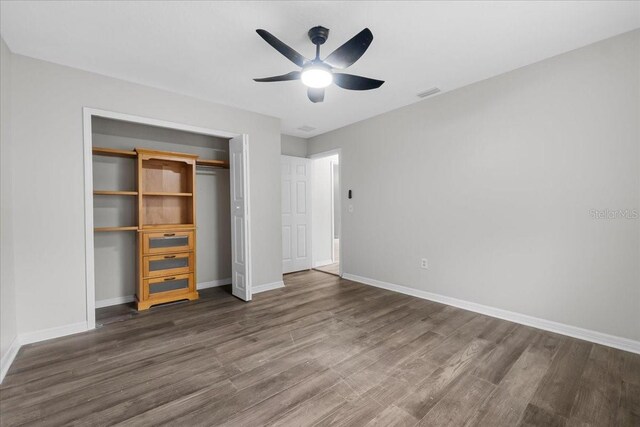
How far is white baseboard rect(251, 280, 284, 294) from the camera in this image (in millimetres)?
4047

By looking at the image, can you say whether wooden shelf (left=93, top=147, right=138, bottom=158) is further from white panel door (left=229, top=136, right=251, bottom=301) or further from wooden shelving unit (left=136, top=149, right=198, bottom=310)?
white panel door (left=229, top=136, right=251, bottom=301)

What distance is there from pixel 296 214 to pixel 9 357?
3.89m

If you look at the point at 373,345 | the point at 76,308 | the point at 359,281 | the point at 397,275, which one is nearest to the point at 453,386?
the point at 373,345

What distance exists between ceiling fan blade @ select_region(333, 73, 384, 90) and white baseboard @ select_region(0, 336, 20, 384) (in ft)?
11.1

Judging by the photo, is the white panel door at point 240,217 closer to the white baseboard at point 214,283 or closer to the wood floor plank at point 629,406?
the white baseboard at point 214,283

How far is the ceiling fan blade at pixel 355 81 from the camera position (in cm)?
238

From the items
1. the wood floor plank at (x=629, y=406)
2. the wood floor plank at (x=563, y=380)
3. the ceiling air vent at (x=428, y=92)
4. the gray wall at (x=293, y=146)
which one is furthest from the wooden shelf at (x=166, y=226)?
the wood floor plank at (x=629, y=406)

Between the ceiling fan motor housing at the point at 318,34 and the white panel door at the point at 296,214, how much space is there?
9.88 ft

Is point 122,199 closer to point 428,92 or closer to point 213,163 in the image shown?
point 213,163

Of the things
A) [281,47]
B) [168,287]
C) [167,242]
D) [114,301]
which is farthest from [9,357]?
[281,47]

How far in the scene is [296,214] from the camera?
536cm

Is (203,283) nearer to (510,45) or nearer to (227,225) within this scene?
(227,225)

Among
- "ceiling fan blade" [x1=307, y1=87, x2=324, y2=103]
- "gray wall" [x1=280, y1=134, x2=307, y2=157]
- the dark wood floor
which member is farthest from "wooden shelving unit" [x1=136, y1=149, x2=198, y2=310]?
"ceiling fan blade" [x1=307, y1=87, x2=324, y2=103]

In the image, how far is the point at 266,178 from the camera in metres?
4.21
